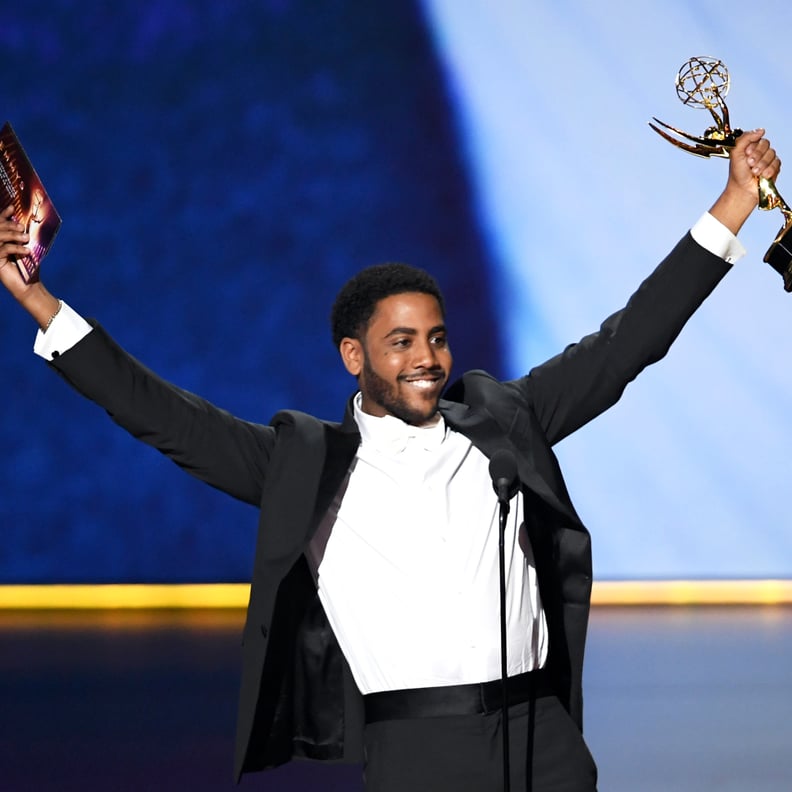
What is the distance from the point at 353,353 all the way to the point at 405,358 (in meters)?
0.17

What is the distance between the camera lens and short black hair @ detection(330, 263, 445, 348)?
91.2 inches

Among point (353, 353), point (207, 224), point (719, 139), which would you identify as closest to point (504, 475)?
point (353, 353)

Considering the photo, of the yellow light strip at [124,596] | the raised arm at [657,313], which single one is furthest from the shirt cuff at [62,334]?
the yellow light strip at [124,596]

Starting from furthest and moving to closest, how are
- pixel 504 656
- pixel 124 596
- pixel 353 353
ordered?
1. pixel 124 596
2. pixel 353 353
3. pixel 504 656

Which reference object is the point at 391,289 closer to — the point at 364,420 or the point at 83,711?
the point at 364,420

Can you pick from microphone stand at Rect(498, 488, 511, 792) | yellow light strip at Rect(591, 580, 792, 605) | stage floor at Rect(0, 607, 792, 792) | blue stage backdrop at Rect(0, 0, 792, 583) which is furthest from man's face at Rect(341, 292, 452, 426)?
yellow light strip at Rect(591, 580, 792, 605)

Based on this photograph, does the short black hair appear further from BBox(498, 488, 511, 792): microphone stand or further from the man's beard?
BBox(498, 488, 511, 792): microphone stand

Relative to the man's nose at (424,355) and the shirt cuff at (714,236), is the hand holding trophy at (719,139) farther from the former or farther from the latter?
the man's nose at (424,355)

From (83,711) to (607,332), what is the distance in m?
3.10

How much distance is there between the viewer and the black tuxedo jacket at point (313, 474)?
7.02 feet

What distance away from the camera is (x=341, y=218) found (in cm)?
820

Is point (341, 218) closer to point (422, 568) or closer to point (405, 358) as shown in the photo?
point (405, 358)

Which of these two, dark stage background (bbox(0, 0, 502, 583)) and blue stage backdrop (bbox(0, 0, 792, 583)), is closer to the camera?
blue stage backdrop (bbox(0, 0, 792, 583))

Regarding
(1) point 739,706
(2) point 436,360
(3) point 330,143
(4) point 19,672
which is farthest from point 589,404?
(3) point 330,143
